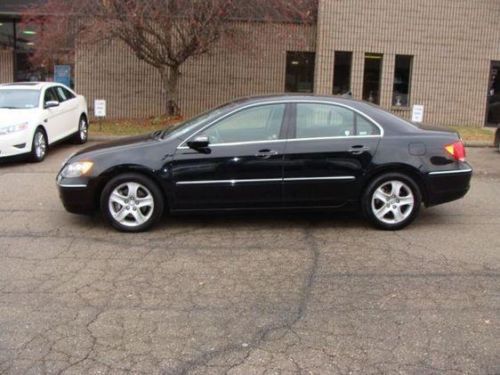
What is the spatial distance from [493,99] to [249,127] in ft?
51.5

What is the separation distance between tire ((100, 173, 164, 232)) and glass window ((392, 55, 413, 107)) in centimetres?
1458

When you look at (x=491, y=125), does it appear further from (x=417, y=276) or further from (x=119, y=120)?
(x=417, y=276)

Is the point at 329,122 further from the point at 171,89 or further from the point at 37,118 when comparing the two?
the point at 171,89

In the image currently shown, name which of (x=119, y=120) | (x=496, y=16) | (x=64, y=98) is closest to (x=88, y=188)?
(x=64, y=98)

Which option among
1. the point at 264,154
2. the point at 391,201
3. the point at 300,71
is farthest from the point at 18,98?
the point at 300,71

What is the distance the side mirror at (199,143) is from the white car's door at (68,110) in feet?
23.4

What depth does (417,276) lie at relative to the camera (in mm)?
5145

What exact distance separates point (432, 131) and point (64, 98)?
29.4ft

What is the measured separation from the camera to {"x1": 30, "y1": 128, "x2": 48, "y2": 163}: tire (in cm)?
1098

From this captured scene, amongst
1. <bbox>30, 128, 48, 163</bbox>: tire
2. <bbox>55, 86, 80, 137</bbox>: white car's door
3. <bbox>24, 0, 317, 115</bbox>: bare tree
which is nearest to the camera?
<bbox>30, 128, 48, 163</bbox>: tire

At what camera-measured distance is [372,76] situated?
1939 cm

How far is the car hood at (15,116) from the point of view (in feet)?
35.0

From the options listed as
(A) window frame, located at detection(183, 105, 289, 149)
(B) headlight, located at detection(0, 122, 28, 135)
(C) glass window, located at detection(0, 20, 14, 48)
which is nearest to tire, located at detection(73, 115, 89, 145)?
(B) headlight, located at detection(0, 122, 28, 135)

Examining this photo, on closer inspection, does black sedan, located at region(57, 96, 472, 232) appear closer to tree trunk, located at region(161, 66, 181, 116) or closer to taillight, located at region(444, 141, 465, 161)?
taillight, located at region(444, 141, 465, 161)
